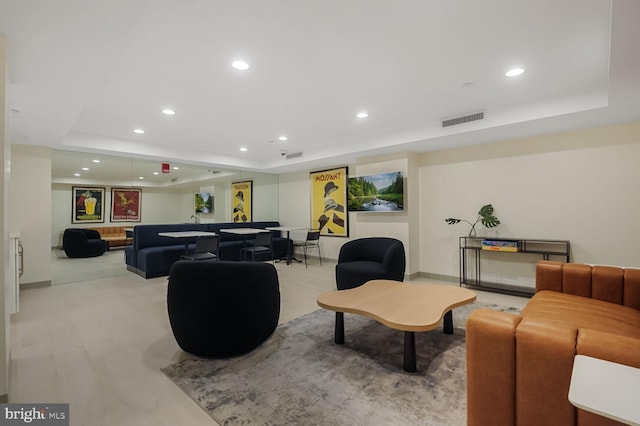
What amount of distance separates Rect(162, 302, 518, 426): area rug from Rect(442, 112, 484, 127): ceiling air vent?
2908 millimetres

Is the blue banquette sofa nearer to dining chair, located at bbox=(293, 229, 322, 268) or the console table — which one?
dining chair, located at bbox=(293, 229, 322, 268)

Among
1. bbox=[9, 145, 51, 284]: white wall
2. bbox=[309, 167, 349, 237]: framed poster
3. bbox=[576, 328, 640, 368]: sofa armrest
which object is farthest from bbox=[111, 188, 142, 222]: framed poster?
bbox=[576, 328, 640, 368]: sofa armrest

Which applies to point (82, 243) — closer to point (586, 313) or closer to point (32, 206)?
point (32, 206)

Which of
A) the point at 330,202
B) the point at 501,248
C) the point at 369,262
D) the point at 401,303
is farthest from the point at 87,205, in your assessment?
the point at 501,248

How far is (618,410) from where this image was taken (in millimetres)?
783

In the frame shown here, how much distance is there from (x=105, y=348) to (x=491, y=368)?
125 inches

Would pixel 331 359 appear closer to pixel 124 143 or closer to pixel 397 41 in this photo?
pixel 397 41

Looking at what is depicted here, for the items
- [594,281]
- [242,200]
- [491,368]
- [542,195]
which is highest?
[242,200]

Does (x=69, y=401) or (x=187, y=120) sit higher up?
(x=187, y=120)

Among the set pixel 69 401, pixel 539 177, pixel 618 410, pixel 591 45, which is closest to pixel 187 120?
pixel 69 401

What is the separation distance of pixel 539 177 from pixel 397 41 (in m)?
3.47

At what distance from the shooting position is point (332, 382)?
2.22 m

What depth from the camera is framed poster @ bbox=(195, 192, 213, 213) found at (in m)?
7.22

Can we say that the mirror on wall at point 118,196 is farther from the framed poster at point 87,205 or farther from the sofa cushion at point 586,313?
the sofa cushion at point 586,313
